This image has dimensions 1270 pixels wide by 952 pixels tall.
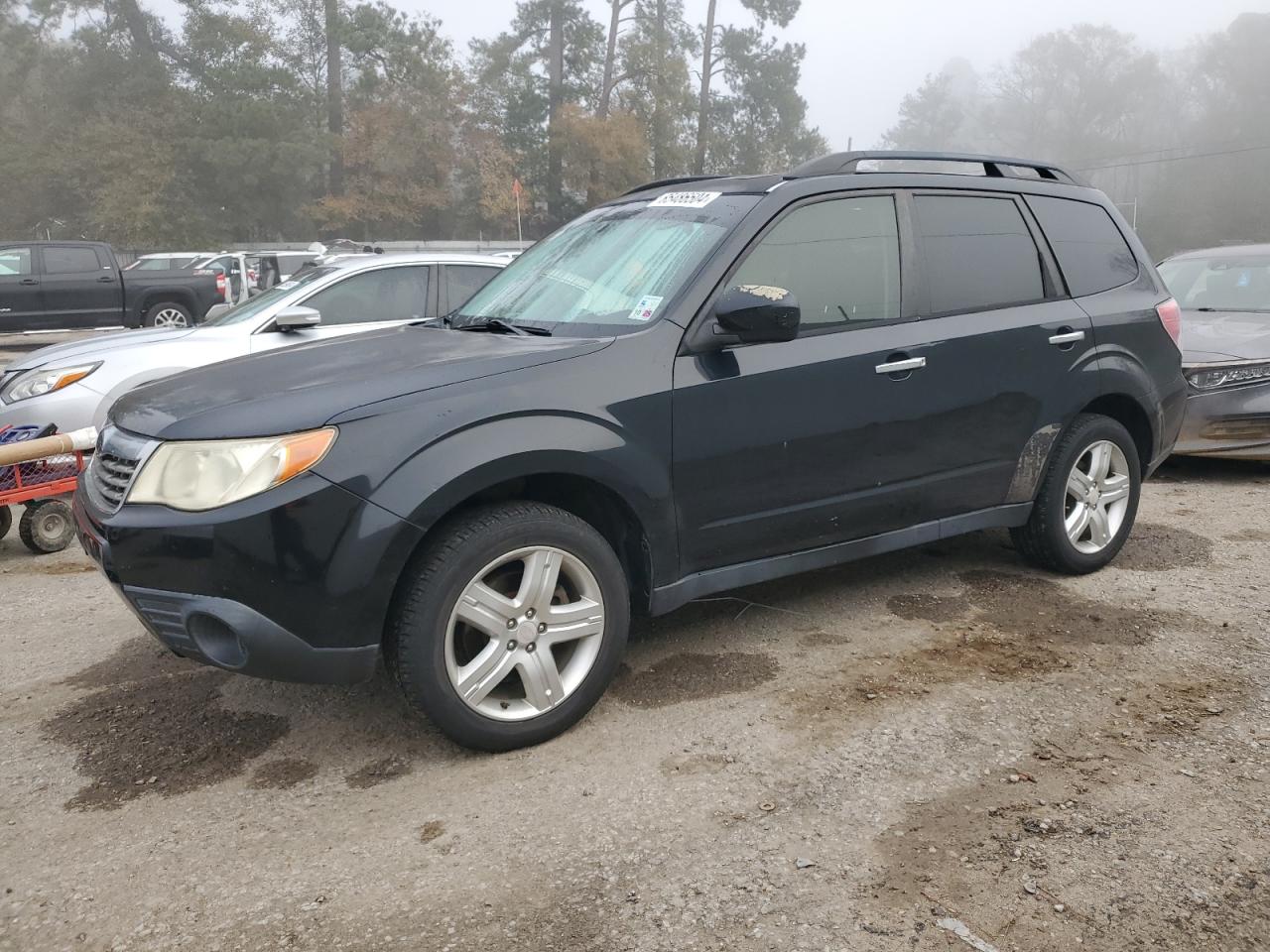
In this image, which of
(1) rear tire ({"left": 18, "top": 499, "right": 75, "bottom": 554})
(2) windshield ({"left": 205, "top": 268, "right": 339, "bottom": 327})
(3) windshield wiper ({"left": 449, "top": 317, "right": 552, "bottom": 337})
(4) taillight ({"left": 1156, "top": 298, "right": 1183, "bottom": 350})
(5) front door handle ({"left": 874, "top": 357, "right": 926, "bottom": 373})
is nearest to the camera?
(3) windshield wiper ({"left": 449, "top": 317, "right": 552, "bottom": 337})

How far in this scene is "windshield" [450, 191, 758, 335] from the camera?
12.1 feet

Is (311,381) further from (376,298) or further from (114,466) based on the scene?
(376,298)

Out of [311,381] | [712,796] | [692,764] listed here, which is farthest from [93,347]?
[712,796]

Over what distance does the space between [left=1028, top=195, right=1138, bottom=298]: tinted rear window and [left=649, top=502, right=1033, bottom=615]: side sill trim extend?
3.55 ft

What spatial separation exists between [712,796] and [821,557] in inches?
48.3

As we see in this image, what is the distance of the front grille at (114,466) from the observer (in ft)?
10.4

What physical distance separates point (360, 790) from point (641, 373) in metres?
1.53

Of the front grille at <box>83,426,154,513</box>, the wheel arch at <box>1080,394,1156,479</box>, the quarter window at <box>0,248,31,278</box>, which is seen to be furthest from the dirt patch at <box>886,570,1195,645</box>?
the quarter window at <box>0,248,31,278</box>

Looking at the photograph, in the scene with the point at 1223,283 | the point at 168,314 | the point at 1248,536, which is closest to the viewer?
the point at 1248,536

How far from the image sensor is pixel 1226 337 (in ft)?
23.7

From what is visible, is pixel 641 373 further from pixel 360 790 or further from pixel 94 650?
pixel 94 650

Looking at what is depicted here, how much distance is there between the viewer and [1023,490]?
4578mm

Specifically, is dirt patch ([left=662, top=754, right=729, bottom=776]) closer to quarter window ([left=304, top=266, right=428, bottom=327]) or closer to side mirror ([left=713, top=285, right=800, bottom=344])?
side mirror ([left=713, top=285, right=800, bottom=344])

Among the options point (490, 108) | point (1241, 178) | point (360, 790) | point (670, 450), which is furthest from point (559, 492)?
point (1241, 178)
